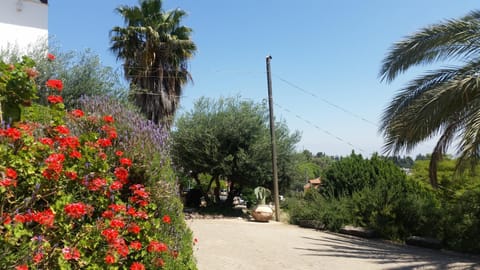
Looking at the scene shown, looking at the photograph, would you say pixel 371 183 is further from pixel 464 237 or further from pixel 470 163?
pixel 470 163

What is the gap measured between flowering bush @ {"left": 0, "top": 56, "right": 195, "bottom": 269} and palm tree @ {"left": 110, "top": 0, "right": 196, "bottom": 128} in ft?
47.0

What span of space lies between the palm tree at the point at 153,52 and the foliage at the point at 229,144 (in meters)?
1.88

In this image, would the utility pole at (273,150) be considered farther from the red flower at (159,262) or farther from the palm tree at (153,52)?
the red flower at (159,262)

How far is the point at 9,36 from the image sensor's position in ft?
38.2

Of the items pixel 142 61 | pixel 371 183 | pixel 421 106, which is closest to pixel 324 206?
pixel 371 183

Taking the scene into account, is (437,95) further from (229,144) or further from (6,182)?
(229,144)

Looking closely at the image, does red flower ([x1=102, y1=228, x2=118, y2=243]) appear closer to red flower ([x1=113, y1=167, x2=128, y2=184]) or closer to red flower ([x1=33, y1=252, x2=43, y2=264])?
red flower ([x1=33, y1=252, x2=43, y2=264])

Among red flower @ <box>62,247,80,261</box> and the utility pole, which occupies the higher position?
the utility pole

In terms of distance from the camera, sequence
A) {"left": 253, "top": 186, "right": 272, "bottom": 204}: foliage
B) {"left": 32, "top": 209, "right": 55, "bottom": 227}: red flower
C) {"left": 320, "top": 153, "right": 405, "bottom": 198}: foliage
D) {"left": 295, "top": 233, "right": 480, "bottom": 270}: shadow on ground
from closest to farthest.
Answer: {"left": 32, "top": 209, "right": 55, "bottom": 227}: red flower
{"left": 295, "top": 233, "right": 480, "bottom": 270}: shadow on ground
{"left": 320, "top": 153, "right": 405, "bottom": 198}: foliage
{"left": 253, "top": 186, "right": 272, "bottom": 204}: foliage

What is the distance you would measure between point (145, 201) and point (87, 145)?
67 centimetres

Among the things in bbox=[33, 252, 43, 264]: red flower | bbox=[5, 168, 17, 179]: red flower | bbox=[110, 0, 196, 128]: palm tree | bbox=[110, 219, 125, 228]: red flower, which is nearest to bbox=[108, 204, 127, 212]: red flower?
bbox=[110, 219, 125, 228]: red flower

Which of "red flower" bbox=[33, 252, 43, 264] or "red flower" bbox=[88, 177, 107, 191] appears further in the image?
"red flower" bbox=[88, 177, 107, 191]

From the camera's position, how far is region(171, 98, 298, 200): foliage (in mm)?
15766

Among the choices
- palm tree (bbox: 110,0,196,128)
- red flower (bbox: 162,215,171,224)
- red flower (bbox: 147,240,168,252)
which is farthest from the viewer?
palm tree (bbox: 110,0,196,128)
